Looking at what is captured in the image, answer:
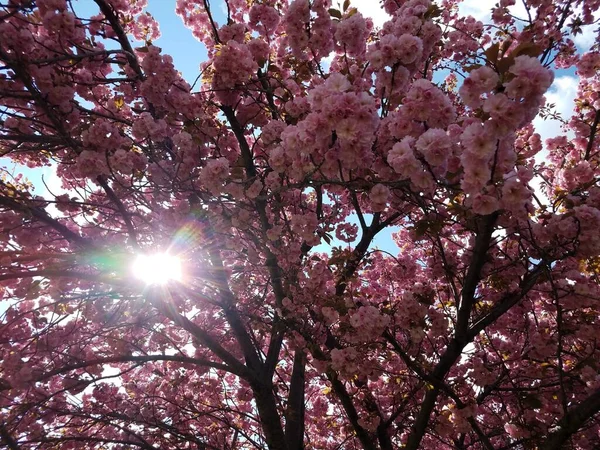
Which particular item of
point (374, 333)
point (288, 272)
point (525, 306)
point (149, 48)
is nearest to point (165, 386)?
point (288, 272)

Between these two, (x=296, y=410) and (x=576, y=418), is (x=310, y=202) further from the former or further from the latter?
(x=576, y=418)

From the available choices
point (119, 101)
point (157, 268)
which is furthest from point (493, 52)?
point (119, 101)

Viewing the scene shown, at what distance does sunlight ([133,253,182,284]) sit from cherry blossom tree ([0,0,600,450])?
0.11 feet

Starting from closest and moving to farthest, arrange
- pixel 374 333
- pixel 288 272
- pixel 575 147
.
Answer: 1. pixel 374 333
2. pixel 288 272
3. pixel 575 147

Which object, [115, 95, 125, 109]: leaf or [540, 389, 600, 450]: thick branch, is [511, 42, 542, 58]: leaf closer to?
[540, 389, 600, 450]: thick branch

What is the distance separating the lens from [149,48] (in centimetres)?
378

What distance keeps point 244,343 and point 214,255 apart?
135cm

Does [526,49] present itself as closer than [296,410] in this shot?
Yes

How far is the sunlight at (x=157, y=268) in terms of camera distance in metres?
3.95

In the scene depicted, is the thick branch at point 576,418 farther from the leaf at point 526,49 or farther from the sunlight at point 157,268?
the sunlight at point 157,268

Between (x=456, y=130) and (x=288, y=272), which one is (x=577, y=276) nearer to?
(x=456, y=130)

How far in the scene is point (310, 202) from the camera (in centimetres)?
653

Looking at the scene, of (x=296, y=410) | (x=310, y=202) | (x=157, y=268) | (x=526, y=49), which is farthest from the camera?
(x=310, y=202)

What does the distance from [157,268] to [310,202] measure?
300cm
